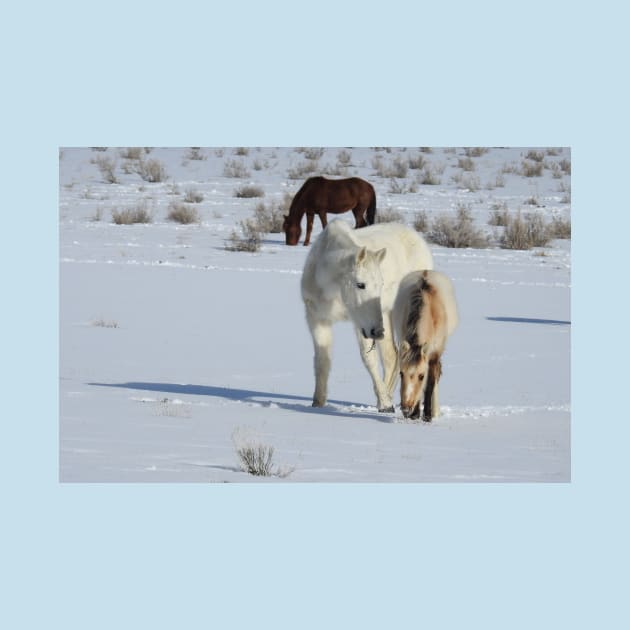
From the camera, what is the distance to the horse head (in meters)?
8.34

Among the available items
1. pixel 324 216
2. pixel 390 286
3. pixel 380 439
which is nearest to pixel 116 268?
pixel 324 216

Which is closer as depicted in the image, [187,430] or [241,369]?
[187,430]

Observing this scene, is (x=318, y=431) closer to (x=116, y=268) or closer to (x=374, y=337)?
(x=374, y=337)

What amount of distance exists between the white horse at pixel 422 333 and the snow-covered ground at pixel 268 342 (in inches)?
9.2

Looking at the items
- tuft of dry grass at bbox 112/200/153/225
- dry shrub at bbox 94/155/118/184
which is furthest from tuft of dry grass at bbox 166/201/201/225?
dry shrub at bbox 94/155/118/184

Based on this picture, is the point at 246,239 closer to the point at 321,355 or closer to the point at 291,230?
the point at 291,230

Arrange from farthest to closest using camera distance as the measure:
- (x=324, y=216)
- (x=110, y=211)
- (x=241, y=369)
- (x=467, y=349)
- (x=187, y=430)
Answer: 1. (x=110, y=211)
2. (x=324, y=216)
3. (x=467, y=349)
4. (x=241, y=369)
5. (x=187, y=430)

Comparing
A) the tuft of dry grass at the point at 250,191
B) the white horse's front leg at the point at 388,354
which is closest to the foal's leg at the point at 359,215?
the tuft of dry grass at the point at 250,191

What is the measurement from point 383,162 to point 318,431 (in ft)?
30.3

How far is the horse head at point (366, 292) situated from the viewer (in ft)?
27.4

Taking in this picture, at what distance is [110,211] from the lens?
15.8 m

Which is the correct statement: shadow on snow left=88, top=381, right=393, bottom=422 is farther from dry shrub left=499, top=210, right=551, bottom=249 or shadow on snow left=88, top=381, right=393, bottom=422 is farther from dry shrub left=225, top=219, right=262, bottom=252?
dry shrub left=499, top=210, right=551, bottom=249

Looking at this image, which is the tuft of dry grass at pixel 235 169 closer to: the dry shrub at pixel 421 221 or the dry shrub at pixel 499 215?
the dry shrub at pixel 421 221

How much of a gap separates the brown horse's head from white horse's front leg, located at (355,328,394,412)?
602 centimetres
